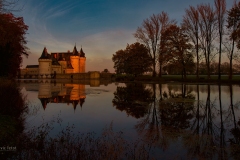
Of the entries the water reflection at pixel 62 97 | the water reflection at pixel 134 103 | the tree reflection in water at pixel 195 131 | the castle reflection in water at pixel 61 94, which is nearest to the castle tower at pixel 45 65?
the castle reflection in water at pixel 61 94

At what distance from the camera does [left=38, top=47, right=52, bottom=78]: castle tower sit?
93.8 metres

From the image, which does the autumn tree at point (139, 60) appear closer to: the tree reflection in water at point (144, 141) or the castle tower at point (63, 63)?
the tree reflection in water at point (144, 141)

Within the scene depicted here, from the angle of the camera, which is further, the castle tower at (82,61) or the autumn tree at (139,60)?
the castle tower at (82,61)

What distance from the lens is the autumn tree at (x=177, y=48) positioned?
4338cm

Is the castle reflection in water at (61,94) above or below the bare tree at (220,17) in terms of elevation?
below

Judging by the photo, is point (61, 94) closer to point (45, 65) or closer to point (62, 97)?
point (62, 97)

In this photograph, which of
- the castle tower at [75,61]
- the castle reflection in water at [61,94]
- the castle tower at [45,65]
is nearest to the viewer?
the castle reflection in water at [61,94]

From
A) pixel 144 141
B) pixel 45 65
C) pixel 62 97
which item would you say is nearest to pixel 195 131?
pixel 144 141

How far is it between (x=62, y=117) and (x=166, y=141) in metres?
5.92

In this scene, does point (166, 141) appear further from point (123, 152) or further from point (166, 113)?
point (166, 113)

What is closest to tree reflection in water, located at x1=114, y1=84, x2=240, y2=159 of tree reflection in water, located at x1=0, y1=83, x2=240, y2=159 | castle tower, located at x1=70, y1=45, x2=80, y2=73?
tree reflection in water, located at x1=0, y1=83, x2=240, y2=159

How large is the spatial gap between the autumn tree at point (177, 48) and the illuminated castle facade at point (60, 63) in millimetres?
63402

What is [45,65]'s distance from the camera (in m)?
93.7

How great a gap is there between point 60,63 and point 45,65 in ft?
28.3
